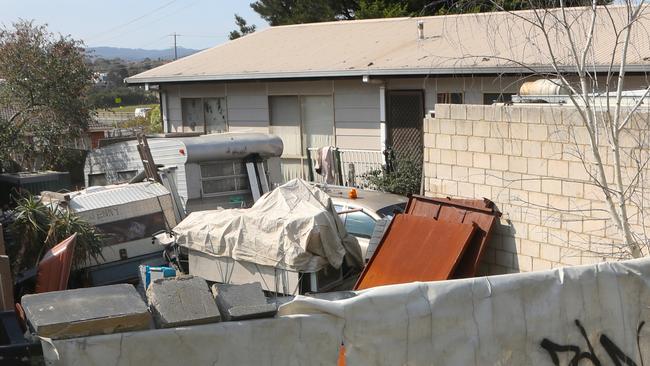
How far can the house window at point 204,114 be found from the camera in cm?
1953

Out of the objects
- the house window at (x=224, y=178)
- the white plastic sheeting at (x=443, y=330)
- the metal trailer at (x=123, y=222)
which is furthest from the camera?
the house window at (x=224, y=178)

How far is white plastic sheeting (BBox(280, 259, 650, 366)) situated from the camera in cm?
520

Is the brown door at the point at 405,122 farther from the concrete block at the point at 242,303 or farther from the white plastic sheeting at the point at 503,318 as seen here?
the concrete block at the point at 242,303

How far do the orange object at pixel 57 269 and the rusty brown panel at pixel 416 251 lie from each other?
3.55m

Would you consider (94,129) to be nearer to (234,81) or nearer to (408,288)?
(234,81)

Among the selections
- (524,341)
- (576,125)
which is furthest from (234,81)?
(524,341)

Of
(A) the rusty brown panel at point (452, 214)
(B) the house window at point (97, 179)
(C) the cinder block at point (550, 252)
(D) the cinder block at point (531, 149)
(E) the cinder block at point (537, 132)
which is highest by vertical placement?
(E) the cinder block at point (537, 132)

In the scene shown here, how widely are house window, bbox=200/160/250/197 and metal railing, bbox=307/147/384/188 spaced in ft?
9.86

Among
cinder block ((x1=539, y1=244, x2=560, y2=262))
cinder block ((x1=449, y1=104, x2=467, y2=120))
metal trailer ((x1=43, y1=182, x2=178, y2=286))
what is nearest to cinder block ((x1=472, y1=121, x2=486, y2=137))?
cinder block ((x1=449, y1=104, x2=467, y2=120))

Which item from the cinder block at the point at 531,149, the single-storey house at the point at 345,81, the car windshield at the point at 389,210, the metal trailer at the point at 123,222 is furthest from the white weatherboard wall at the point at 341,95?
the metal trailer at the point at 123,222

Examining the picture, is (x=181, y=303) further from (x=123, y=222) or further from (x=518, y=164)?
(x=123, y=222)

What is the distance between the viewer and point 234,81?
18.7m

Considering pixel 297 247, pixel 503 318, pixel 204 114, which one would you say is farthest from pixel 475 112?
pixel 204 114

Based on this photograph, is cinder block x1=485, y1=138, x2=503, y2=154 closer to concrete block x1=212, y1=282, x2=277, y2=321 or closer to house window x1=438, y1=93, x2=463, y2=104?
concrete block x1=212, y1=282, x2=277, y2=321
